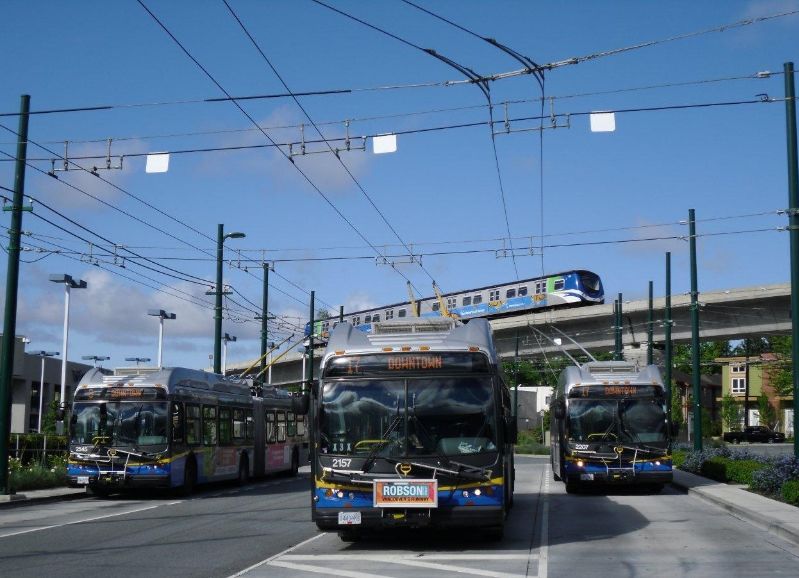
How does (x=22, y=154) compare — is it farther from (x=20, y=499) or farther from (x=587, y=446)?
(x=587, y=446)

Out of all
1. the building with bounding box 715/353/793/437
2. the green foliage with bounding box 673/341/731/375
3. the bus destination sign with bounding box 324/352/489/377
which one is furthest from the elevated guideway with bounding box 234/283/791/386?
the green foliage with bounding box 673/341/731/375

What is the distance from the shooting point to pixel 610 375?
2614 cm

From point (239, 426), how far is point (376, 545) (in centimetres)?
1604

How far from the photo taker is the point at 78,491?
2642 cm

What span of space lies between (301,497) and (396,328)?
36.2ft

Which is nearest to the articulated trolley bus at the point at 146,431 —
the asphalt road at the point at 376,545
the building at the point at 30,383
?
the asphalt road at the point at 376,545

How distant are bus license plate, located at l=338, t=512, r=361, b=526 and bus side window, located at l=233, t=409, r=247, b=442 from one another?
661 inches

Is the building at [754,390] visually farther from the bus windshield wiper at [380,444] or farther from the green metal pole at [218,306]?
the bus windshield wiper at [380,444]

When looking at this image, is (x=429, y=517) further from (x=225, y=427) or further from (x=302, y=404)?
(x=225, y=427)

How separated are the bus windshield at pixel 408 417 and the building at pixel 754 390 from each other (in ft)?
271

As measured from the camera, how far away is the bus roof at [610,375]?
2592 cm

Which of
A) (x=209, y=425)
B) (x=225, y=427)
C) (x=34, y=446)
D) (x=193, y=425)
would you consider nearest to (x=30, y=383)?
(x=34, y=446)

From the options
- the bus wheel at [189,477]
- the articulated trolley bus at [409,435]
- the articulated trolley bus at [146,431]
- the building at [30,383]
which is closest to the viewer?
the articulated trolley bus at [409,435]

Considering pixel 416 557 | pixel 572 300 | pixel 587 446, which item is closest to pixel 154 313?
pixel 572 300
